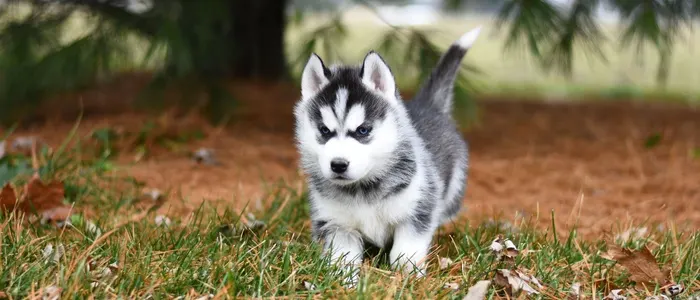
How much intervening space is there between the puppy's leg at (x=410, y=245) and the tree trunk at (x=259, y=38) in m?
4.87

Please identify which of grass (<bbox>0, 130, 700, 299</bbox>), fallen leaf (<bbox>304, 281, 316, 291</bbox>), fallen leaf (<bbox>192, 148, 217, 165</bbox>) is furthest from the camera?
fallen leaf (<bbox>192, 148, 217, 165</bbox>)

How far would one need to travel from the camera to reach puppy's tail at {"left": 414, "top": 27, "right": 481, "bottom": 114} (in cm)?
427

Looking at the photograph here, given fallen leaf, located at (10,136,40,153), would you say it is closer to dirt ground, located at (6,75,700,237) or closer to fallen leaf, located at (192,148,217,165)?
dirt ground, located at (6,75,700,237)

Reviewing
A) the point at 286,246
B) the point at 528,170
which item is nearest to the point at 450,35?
the point at 528,170

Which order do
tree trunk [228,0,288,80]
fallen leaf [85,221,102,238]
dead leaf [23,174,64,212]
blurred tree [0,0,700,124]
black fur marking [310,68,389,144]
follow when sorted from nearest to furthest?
black fur marking [310,68,389,144] < fallen leaf [85,221,102,238] < dead leaf [23,174,64,212] < blurred tree [0,0,700,124] < tree trunk [228,0,288,80]

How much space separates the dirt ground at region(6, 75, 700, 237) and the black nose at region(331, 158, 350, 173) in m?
1.13

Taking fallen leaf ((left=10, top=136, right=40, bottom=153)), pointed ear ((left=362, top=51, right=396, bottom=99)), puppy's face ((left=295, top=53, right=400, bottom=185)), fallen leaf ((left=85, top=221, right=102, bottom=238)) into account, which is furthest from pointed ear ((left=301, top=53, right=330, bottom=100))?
fallen leaf ((left=10, top=136, right=40, bottom=153))

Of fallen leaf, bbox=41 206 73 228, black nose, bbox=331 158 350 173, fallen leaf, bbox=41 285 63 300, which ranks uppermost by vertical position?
black nose, bbox=331 158 350 173

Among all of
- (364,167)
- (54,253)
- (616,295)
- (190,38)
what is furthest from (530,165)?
(54,253)

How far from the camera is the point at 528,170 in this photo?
578cm

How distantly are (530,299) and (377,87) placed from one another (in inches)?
42.8

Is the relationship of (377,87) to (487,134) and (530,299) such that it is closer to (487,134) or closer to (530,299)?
(530,299)

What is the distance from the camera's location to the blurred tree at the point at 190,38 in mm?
5395

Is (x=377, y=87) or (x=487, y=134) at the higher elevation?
(x=377, y=87)
